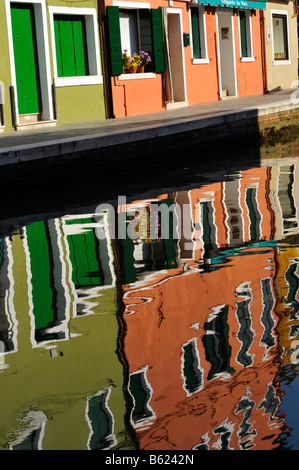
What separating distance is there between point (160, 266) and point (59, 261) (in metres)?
0.88

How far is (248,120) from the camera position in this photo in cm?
1705

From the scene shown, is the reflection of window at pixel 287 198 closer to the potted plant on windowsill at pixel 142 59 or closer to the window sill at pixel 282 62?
the potted plant on windowsill at pixel 142 59

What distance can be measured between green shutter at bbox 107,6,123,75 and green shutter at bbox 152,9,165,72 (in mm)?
1706

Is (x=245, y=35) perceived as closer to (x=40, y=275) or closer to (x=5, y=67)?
(x=5, y=67)

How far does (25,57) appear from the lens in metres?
15.9

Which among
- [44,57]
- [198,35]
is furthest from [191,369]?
[198,35]

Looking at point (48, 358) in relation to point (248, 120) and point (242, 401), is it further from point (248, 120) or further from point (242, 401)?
point (248, 120)

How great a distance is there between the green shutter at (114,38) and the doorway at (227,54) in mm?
6632

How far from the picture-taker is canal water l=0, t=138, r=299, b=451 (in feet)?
10.8

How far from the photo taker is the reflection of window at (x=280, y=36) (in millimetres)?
27891

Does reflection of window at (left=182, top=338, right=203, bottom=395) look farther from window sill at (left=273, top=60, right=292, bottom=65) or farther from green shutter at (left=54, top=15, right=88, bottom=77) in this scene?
window sill at (left=273, top=60, right=292, bottom=65)

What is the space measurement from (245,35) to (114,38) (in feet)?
27.9
